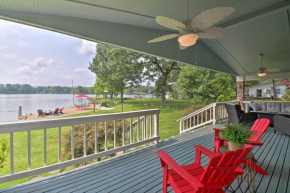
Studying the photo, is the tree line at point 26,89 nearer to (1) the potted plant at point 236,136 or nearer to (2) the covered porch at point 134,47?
(2) the covered porch at point 134,47

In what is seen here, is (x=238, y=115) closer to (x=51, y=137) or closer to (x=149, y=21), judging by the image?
(x=149, y=21)

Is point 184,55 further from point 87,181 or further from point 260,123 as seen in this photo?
point 87,181

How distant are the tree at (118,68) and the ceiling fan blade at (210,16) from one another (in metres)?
13.6

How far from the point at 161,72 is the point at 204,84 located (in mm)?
5580

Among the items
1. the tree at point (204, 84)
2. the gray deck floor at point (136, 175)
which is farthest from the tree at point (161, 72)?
the gray deck floor at point (136, 175)

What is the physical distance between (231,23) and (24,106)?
22.8ft

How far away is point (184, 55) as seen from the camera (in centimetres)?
498

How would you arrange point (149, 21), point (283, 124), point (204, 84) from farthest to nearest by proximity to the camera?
point (204, 84)
point (283, 124)
point (149, 21)

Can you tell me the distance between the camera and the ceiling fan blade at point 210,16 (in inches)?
72.5

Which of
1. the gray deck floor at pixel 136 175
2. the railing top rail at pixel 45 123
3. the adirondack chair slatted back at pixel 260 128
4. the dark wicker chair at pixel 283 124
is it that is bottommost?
the gray deck floor at pixel 136 175

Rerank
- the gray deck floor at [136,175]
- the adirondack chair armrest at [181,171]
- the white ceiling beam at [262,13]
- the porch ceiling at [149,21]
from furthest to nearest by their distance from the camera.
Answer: the white ceiling beam at [262,13]
the porch ceiling at [149,21]
the gray deck floor at [136,175]
the adirondack chair armrest at [181,171]

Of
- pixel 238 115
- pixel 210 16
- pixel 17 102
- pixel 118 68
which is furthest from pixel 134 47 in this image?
pixel 118 68

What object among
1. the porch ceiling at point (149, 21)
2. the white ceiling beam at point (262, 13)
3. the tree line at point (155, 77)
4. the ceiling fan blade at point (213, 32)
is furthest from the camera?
the tree line at point (155, 77)

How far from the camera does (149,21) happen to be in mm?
3535
